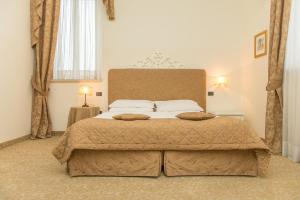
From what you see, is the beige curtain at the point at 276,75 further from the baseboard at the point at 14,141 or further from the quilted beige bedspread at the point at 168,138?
the baseboard at the point at 14,141

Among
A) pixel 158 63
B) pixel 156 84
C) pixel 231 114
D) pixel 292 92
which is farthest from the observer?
pixel 158 63

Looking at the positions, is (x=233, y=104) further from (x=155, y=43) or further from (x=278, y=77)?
(x=155, y=43)

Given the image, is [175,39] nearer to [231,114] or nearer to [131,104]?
[131,104]

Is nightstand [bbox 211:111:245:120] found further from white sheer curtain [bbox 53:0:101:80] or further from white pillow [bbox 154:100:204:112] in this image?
white sheer curtain [bbox 53:0:101:80]

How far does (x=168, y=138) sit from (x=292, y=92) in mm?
1808

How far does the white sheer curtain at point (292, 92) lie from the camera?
3080 mm

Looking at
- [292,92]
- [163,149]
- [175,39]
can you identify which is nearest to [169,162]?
[163,149]

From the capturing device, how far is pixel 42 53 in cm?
458

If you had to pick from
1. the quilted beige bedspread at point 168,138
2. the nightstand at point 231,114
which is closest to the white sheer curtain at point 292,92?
the quilted beige bedspread at point 168,138

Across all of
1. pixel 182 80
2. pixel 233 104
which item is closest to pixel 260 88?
pixel 233 104

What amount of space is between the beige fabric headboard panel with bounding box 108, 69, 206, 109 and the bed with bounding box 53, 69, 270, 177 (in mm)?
2142

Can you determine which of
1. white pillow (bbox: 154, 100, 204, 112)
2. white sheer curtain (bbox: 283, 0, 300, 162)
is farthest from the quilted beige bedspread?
white pillow (bbox: 154, 100, 204, 112)

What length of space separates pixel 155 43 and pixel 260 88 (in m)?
1.99

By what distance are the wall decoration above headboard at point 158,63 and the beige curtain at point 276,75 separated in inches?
68.2
